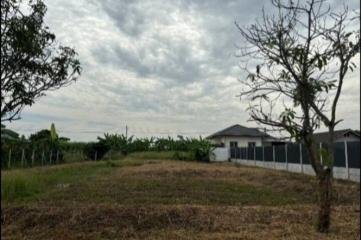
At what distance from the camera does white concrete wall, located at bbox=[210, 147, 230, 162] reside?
41991mm

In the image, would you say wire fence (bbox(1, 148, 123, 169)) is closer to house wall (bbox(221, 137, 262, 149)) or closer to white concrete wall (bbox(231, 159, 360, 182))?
white concrete wall (bbox(231, 159, 360, 182))

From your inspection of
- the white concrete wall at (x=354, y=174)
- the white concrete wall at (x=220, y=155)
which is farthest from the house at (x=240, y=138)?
the white concrete wall at (x=354, y=174)

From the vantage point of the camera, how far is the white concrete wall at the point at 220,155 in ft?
138

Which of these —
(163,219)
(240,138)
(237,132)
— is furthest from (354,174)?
(237,132)

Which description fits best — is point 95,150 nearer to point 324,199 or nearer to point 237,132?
point 237,132

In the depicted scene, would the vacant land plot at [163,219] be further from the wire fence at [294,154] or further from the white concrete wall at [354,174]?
the white concrete wall at [354,174]

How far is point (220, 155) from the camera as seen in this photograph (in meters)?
43.2

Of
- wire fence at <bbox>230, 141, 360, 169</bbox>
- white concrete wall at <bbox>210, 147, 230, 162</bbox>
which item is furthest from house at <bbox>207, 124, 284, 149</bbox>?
wire fence at <bbox>230, 141, 360, 169</bbox>

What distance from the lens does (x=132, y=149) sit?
43.3 m

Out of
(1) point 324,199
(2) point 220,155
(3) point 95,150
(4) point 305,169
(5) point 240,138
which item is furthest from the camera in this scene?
(5) point 240,138

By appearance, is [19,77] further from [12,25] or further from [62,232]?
[62,232]

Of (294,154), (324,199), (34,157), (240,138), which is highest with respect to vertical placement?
(240,138)

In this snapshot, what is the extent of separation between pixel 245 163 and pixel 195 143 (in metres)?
5.20

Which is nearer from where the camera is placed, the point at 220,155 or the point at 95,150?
the point at 95,150
